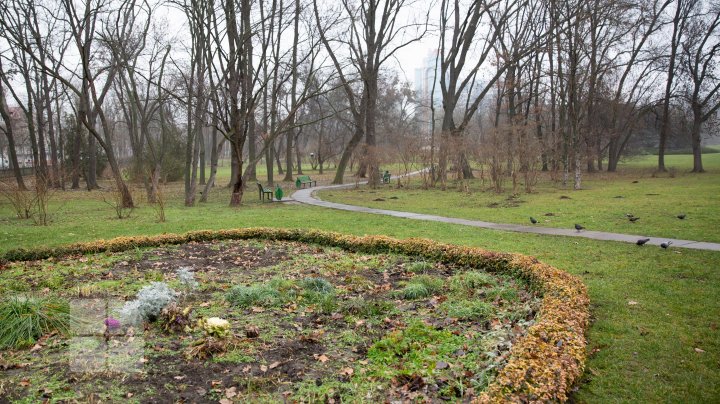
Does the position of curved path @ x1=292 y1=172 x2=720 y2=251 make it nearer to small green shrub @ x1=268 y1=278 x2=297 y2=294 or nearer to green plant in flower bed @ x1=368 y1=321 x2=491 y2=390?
green plant in flower bed @ x1=368 y1=321 x2=491 y2=390

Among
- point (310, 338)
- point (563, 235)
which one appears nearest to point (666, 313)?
point (310, 338)

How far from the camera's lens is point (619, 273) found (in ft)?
20.8

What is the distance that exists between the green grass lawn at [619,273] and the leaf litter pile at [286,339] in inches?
31.6

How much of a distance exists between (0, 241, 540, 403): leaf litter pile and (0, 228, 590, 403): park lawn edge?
0.80 feet

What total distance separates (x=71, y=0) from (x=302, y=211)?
1021 cm

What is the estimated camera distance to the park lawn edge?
3.01 metres

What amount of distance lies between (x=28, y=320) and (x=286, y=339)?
7.63 feet

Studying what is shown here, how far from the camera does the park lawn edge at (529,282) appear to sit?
3008mm

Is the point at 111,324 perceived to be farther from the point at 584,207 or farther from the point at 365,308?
the point at 584,207

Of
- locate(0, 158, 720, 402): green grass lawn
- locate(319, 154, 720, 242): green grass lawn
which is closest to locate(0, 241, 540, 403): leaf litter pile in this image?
locate(0, 158, 720, 402): green grass lawn

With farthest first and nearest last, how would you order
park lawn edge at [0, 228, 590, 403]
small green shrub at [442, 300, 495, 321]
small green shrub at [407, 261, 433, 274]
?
small green shrub at [407, 261, 433, 274] < small green shrub at [442, 300, 495, 321] < park lawn edge at [0, 228, 590, 403]

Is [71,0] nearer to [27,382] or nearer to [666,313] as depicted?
[27,382]

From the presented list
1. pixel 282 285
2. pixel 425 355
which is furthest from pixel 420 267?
pixel 425 355

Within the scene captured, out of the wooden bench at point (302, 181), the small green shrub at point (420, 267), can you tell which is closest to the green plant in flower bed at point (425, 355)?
the small green shrub at point (420, 267)
